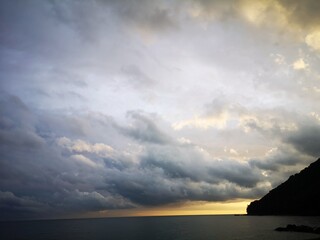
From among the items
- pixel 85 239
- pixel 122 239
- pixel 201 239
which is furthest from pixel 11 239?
pixel 201 239

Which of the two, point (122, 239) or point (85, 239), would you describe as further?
point (85, 239)

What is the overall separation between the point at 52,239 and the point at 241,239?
357 feet

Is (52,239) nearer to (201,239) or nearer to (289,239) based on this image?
(201,239)

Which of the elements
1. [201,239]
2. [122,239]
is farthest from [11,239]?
[201,239]

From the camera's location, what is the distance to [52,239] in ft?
564

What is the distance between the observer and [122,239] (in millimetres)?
149875

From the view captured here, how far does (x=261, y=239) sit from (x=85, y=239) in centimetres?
Answer: 9259

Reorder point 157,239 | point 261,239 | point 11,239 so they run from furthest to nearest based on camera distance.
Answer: point 11,239
point 157,239
point 261,239

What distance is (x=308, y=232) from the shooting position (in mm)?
131125

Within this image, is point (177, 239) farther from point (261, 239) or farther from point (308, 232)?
point (308, 232)

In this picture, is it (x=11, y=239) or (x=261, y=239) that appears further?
(x=11, y=239)

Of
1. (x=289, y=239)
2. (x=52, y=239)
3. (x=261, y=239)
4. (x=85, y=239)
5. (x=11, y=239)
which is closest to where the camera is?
(x=289, y=239)

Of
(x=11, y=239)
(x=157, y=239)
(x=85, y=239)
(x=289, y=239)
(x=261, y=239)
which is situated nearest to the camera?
(x=289, y=239)

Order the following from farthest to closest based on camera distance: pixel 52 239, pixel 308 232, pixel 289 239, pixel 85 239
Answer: pixel 52 239 → pixel 85 239 → pixel 308 232 → pixel 289 239
